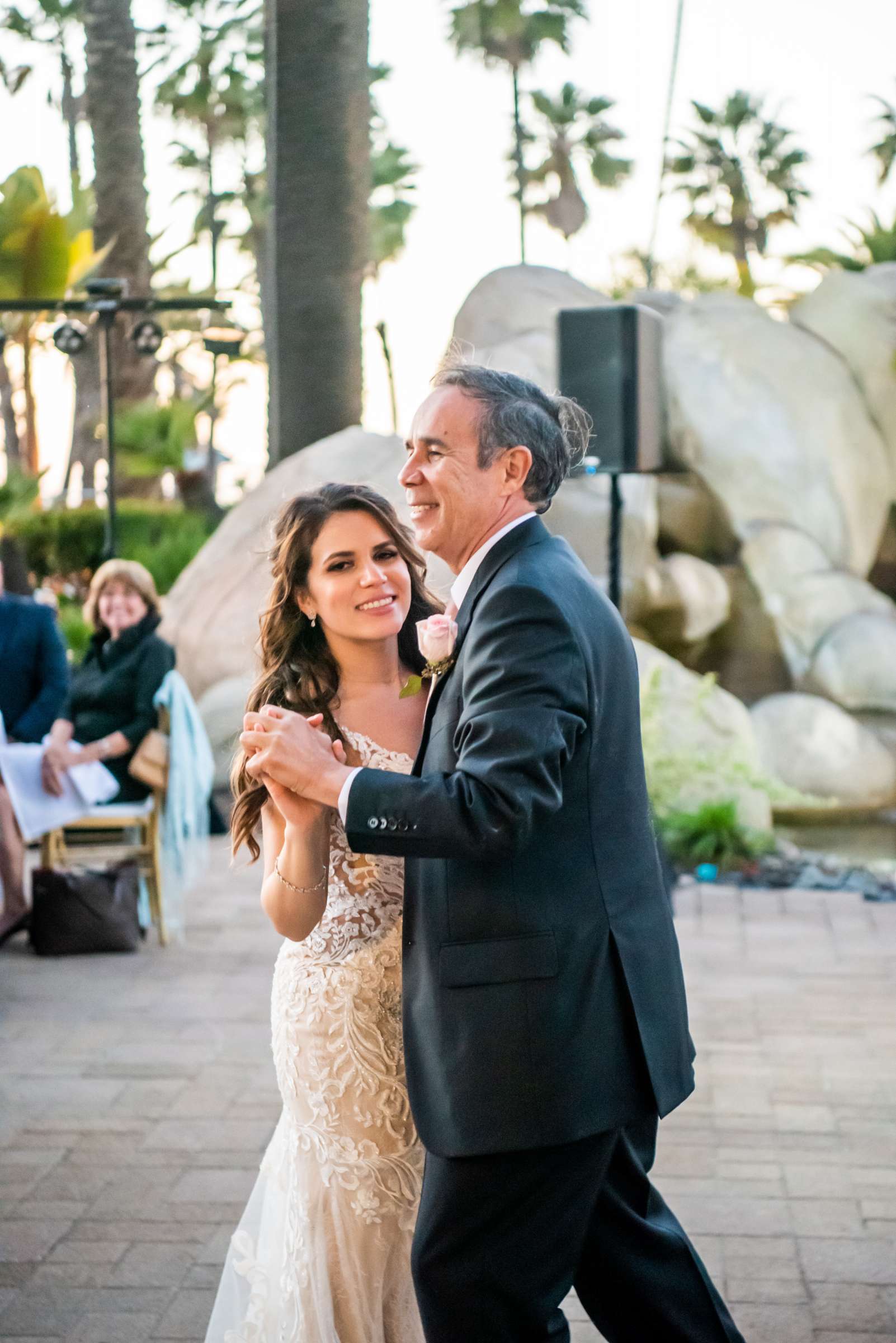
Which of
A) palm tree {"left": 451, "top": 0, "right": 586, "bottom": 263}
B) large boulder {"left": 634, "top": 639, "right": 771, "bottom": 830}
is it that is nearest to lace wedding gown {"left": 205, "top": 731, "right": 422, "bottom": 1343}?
large boulder {"left": 634, "top": 639, "right": 771, "bottom": 830}

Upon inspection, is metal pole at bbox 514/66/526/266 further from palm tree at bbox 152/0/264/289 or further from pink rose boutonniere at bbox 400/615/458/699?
pink rose boutonniere at bbox 400/615/458/699

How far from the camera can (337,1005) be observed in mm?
2715

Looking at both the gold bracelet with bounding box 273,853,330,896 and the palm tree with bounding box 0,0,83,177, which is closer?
the gold bracelet with bounding box 273,853,330,896

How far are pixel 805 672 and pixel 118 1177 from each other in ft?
32.5

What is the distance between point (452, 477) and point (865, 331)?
12744 mm

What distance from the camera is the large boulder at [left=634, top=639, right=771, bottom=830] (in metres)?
8.79

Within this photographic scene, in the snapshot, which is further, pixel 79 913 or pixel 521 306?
pixel 521 306

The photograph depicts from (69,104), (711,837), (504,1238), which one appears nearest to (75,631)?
(711,837)

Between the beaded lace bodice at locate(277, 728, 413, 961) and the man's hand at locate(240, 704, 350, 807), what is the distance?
0.40 metres

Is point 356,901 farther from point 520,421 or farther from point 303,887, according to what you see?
point 520,421

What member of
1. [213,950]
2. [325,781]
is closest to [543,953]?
[325,781]

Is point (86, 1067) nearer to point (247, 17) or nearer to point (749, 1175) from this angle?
point (749, 1175)

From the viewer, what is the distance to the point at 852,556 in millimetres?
13773

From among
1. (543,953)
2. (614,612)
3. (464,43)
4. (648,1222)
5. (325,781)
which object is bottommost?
(648,1222)
